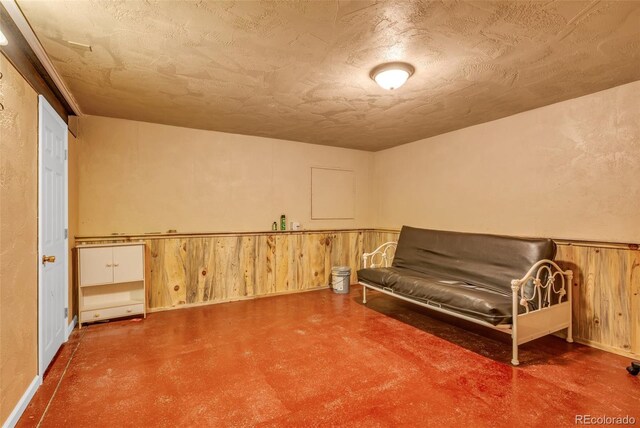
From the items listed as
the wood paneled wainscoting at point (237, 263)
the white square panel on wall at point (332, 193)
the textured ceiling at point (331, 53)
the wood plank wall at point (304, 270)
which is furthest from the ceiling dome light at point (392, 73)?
the wood paneled wainscoting at point (237, 263)

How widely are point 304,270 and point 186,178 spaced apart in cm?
228

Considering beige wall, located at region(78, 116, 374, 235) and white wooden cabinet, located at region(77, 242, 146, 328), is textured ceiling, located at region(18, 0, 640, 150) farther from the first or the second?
white wooden cabinet, located at region(77, 242, 146, 328)

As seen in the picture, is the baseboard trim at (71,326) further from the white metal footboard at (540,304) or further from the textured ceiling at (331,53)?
the white metal footboard at (540,304)

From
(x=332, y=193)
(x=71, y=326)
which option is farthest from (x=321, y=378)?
(x=332, y=193)

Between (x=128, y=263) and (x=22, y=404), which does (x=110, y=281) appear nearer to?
(x=128, y=263)

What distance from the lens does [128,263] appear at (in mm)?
3580

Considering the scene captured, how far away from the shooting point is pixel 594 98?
2.93 metres

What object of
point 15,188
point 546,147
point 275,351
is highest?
point 546,147

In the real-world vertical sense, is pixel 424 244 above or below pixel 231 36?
below

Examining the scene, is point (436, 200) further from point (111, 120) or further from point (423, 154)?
point (111, 120)

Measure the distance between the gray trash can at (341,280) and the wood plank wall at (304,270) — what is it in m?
0.33

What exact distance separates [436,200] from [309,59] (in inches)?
120

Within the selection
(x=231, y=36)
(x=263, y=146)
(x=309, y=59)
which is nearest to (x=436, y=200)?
(x=263, y=146)

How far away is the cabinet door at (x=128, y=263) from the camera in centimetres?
352
